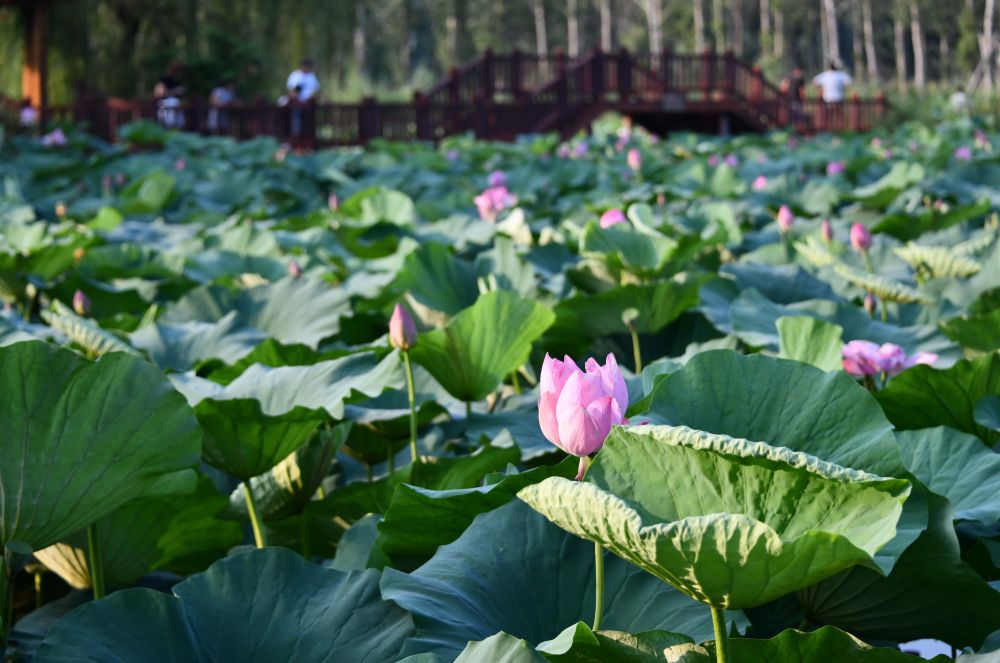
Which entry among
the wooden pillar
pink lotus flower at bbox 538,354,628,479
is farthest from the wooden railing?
pink lotus flower at bbox 538,354,628,479

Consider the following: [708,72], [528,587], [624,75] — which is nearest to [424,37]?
[708,72]

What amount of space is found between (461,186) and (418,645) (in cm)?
489

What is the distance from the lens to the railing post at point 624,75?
17250 millimetres

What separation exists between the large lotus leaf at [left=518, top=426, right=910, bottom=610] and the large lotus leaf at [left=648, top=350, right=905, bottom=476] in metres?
0.18

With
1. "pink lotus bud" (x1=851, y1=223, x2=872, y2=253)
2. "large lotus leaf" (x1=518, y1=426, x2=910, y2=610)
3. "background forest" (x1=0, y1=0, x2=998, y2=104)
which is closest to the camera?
"large lotus leaf" (x1=518, y1=426, x2=910, y2=610)

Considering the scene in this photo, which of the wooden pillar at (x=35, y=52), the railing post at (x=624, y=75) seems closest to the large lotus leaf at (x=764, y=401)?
the wooden pillar at (x=35, y=52)

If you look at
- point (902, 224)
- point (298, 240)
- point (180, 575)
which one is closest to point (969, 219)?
point (902, 224)

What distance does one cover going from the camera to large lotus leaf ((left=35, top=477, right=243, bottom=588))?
1210mm

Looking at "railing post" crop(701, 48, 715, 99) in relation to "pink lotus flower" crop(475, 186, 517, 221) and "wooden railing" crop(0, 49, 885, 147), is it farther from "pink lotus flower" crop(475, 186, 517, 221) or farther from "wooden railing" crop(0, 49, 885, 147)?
"pink lotus flower" crop(475, 186, 517, 221)

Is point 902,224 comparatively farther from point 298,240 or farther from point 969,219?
point 298,240

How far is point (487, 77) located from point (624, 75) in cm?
219

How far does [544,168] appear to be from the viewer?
625cm

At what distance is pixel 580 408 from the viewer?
0.81 meters

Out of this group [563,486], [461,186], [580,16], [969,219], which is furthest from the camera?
[580,16]
